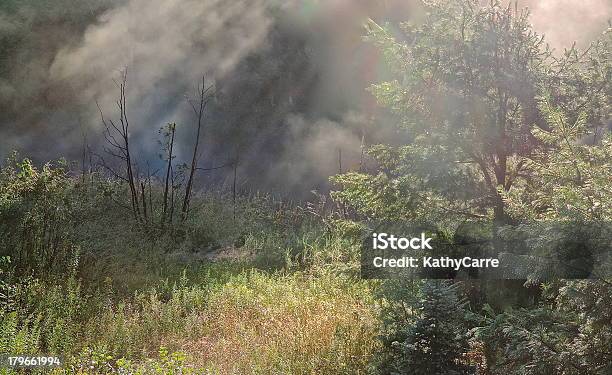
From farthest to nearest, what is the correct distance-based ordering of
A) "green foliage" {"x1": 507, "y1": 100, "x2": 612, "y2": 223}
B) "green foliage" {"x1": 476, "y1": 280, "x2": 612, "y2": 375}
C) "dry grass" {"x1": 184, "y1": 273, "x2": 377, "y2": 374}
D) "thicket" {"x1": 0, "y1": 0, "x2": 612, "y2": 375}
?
"dry grass" {"x1": 184, "y1": 273, "x2": 377, "y2": 374} < "thicket" {"x1": 0, "y1": 0, "x2": 612, "y2": 375} < "green foliage" {"x1": 476, "y1": 280, "x2": 612, "y2": 375} < "green foliage" {"x1": 507, "y1": 100, "x2": 612, "y2": 223}

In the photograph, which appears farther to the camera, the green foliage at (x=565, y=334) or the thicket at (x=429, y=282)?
the thicket at (x=429, y=282)

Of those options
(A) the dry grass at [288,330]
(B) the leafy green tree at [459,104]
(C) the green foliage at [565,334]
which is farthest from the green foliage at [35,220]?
(C) the green foliage at [565,334]

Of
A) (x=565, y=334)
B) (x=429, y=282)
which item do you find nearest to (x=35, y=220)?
(x=429, y=282)

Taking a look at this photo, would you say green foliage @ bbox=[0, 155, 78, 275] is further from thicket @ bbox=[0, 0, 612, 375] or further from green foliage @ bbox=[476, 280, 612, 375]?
green foliage @ bbox=[476, 280, 612, 375]

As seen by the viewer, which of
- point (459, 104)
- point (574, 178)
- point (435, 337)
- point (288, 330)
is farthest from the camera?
point (288, 330)

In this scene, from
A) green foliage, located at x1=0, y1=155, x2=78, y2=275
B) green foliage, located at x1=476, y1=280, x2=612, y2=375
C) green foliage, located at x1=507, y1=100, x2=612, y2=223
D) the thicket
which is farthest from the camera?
green foliage, located at x1=0, y1=155, x2=78, y2=275

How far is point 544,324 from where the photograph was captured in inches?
178

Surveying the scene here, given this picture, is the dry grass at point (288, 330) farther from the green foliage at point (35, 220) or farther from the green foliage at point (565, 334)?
the green foliage at point (35, 220)

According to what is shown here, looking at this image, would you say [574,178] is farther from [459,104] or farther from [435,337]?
[459,104]

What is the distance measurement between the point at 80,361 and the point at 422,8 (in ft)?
19.7

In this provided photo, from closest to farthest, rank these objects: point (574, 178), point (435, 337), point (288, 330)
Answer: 1. point (574, 178)
2. point (435, 337)
3. point (288, 330)

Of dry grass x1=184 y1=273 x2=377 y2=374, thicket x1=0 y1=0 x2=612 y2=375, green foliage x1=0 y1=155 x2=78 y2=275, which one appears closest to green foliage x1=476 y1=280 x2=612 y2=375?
thicket x1=0 y1=0 x2=612 y2=375

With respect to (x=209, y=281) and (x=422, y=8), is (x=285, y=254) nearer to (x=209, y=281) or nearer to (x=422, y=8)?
(x=209, y=281)

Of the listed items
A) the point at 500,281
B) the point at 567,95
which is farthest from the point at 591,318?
the point at 567,95
